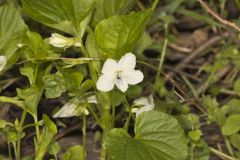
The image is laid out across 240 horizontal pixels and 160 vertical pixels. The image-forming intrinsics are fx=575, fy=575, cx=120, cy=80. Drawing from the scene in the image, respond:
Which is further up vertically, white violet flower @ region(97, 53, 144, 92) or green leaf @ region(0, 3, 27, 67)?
green leaf @ region(0, 3, 27, 67)

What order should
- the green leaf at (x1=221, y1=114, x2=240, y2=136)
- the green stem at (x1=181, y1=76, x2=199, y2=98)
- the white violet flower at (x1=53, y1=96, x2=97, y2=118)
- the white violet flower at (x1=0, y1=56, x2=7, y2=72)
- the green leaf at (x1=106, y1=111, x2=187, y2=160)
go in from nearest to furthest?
the green leaf at (x1=106, y1=111, x2=187, y2=160)
the white violet flower at (x1=0, y1=56, x2=7, y2=72)
the white violet flower at (x1=53, y1=96, x2=97, y2=118)
the green leaf at (x1=221, y1=114, x2=240, y2=136)
the green stem at (x1=181, y1=76, x2=199, y2=98)

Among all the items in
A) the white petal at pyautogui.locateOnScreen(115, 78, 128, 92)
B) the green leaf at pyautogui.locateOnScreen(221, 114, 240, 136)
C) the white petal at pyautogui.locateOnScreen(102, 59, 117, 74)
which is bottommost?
the green leaf at pyautogui.locateOnScreen(221, 114, 240, 136)

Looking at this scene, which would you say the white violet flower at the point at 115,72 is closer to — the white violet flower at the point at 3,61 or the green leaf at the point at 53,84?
the green leaf at the point at 53,84

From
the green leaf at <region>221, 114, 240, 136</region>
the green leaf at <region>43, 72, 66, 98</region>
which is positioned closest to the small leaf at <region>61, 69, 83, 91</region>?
the green leaf at <region>43, 72, 66, 98</region>

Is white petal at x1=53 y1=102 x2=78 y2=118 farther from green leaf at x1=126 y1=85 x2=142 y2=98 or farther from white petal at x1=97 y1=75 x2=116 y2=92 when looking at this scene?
white petal at x1=97 y1=75 x2=116 y2=92

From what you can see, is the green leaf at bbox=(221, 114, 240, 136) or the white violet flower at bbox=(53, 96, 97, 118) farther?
the green leaf at bbox=(221, 114, 240, 136)

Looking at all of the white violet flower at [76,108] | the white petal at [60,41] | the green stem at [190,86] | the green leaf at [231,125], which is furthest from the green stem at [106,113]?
the green stem at [190,86]

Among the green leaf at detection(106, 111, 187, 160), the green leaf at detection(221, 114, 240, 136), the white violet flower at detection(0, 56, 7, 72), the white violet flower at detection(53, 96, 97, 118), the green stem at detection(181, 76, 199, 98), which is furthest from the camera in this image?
the green stem at detection(181, 76, 199, 98)
